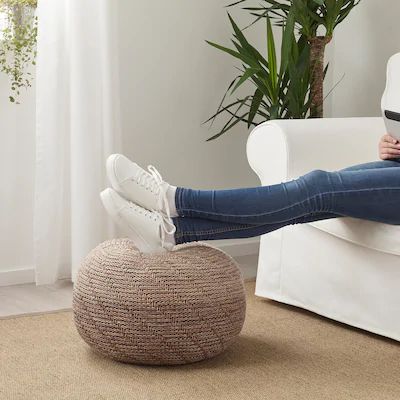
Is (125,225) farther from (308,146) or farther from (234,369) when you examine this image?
(308,146)

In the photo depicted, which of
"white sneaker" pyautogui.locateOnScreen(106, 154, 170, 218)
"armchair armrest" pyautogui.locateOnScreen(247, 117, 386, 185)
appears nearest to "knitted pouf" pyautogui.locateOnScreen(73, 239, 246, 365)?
Result: "white sneaker" pyautogui.locateOnScreen(106, 154, 170, 218)

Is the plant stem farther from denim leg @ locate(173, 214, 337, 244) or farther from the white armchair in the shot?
denim leg @ locate(173, 214, 337, 244)

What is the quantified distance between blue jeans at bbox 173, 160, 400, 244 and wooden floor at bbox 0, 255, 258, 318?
3.04ft

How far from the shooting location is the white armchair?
2479 mm

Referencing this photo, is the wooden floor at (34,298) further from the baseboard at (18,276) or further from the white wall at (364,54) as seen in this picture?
the white wall at (364,54)

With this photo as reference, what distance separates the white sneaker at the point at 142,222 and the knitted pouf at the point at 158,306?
0.04 m

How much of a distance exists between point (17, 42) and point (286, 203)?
1.55 metres

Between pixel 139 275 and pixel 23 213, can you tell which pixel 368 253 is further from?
pixel 23 213

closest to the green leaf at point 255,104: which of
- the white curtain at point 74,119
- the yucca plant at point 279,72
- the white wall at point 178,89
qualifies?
the yucca plant at point 279,72

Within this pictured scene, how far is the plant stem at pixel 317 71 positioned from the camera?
11.6 feet

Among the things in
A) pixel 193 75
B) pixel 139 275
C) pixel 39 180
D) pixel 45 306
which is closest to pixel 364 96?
pixel 193 75

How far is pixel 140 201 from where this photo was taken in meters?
2.26

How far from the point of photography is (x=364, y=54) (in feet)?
13.2

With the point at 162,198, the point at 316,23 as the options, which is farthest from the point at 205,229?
the point at 316,23
